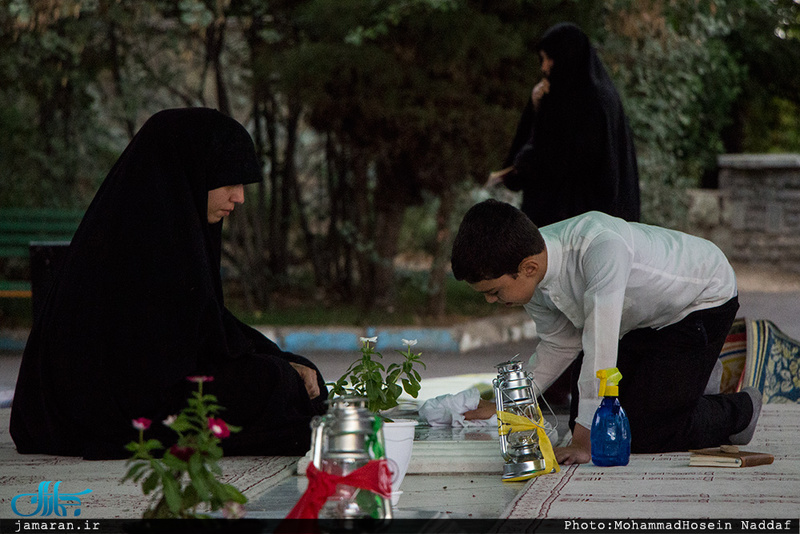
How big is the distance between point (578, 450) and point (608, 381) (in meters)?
0.24

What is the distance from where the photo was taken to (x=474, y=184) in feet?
24.2

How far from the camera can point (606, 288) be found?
9.05 feet

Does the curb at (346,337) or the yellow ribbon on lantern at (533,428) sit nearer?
the yellow ribbon on lantern at (533,428)

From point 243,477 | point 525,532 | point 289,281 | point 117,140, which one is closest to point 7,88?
point 117,140

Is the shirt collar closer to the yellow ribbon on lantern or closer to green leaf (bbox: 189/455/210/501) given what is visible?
the yellow ribbon on lantern

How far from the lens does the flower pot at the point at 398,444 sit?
7.04ft

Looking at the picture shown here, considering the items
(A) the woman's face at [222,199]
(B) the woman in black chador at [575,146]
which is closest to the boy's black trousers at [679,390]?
(B) the woman in black chador at [575,146]

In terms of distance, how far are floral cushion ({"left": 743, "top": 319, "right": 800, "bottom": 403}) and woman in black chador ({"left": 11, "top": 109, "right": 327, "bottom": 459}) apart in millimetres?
1964

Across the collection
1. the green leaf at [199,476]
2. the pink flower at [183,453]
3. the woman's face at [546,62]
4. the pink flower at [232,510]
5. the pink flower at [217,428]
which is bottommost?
the pink flower at [232,510]

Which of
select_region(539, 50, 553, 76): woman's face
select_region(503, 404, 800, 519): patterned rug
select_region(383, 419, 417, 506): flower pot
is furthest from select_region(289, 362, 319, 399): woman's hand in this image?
select_region(539, 50, 553, 76): woman's face

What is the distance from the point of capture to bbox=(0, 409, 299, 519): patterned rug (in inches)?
94.3

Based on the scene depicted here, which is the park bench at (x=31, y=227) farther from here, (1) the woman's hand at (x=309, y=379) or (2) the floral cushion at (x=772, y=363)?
(2) the floral cushion at (x=772, y=363)

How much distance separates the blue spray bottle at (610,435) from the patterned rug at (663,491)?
0.10 feet

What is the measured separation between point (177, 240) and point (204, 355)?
41 centimetres
